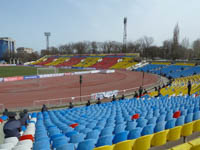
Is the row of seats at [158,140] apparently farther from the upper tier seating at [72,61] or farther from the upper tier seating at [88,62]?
the upper tier seating at [72,61]

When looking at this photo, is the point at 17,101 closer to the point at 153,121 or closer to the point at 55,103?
the point at 55,103

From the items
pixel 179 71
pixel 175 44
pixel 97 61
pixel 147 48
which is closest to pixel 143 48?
pixel 147 48

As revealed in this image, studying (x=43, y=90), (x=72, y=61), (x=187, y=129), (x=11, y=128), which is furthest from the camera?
(x=72, y=61)

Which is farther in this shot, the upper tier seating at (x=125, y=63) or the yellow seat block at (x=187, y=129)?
the upper tier seating at (x=125, y=63)

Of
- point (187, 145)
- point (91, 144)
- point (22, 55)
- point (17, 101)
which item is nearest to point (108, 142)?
point (91, 144)

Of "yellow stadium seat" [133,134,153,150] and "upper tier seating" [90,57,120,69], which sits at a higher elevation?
"upper tier seating" [90,57,120,69]

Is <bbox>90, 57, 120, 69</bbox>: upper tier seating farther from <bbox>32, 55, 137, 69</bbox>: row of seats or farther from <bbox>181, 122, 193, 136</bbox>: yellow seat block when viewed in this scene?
<bbox>181, 122, 193, 136</bbox>: yellow seat block

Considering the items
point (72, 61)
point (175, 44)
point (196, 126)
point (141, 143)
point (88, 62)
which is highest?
point (175, 44)

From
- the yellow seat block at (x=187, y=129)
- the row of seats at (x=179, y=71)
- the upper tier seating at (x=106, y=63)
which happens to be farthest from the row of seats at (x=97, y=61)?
the yellow seat block at (x=187, y=129)

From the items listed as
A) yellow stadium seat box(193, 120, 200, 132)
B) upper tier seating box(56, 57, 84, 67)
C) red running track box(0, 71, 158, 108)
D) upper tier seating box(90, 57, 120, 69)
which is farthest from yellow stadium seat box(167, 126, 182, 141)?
upper tier seating box(56, 57, 84, 67)

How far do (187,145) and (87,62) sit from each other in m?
84.8

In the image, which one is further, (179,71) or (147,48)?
(147,48)

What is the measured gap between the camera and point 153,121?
6285 mm

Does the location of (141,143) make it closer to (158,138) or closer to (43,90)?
(158,138)
